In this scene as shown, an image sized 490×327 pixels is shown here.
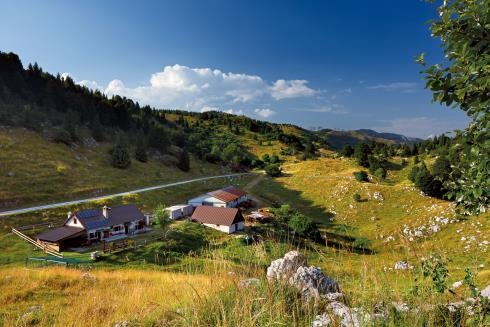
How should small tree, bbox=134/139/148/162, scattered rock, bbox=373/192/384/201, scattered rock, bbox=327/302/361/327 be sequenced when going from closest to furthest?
scattered rock, bbox=327/302/361/327
scattered rock, bbox=373/192/384/201
small tree, bbox=134/139/148/162

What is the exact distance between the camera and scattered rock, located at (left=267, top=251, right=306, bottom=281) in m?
6.05

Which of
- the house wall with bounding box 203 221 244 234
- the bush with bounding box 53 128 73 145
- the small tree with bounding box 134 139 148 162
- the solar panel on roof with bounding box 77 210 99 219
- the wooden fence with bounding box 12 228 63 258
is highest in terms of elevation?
the bush with bounding box 53 128 73 145

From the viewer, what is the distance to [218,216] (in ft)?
161

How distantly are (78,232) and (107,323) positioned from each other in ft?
122

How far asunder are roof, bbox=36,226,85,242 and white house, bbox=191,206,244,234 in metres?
18.3

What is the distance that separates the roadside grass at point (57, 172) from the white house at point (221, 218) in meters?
24.3

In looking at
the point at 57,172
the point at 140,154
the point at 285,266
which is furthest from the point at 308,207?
the point at 285,266

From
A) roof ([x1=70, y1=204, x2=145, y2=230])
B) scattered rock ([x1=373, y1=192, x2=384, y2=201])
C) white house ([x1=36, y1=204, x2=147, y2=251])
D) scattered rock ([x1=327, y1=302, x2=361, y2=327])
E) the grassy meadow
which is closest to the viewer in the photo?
scattered rock ([x1=327, y1=302, x2=361, y2=327])

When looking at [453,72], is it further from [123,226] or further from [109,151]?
[109,151]

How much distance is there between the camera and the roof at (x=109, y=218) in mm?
39153

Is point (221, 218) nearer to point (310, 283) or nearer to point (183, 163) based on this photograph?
point (310, 283)

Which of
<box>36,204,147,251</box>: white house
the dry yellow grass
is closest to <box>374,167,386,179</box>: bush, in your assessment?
<box>36,204,147,251</box>: white house

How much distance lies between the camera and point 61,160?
6900 centimetres

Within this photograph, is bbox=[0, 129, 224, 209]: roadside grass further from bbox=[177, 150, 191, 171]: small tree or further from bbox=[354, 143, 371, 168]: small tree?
bbox=[354, 143, 371, 168]: small tree
